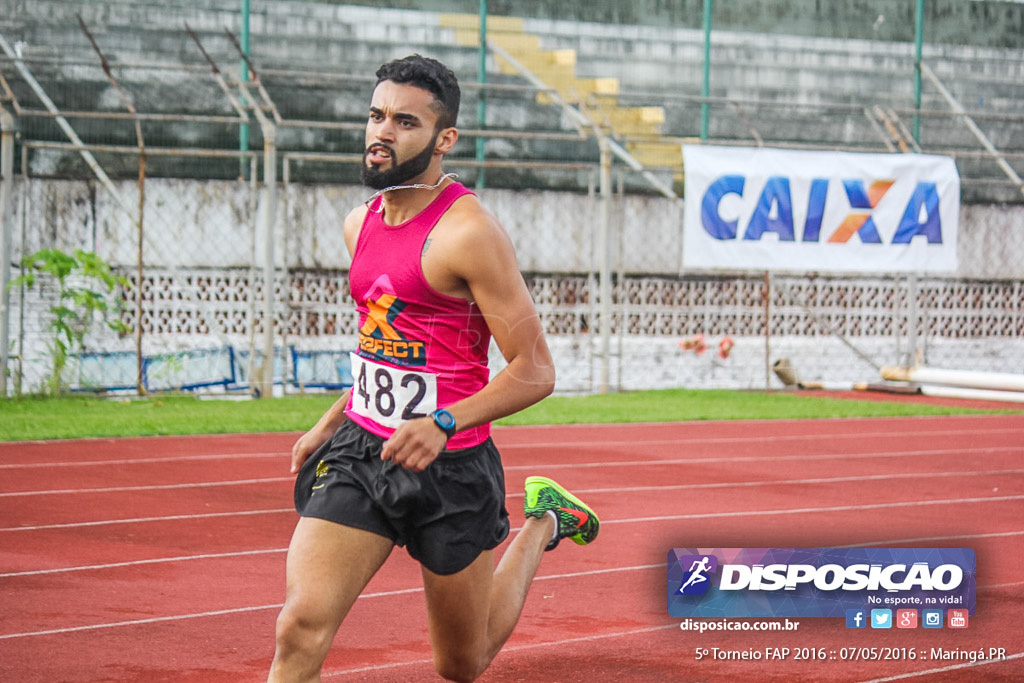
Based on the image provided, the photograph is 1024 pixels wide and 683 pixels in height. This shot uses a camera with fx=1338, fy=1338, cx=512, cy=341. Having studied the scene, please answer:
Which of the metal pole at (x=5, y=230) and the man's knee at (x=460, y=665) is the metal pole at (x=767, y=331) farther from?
the man's knee at (x=460, y=665)

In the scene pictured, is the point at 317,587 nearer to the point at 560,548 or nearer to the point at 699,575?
the point at 699,575

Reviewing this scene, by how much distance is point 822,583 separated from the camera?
495 cm

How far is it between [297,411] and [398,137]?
885 cm

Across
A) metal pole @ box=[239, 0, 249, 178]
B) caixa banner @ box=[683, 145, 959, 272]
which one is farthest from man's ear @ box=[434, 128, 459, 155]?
metal pole @ box=[239, 0, 249, 178]

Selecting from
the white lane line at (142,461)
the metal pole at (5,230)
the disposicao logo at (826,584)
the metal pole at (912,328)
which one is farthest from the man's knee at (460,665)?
the metal pole at (912,328)

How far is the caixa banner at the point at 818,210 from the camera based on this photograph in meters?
13.9

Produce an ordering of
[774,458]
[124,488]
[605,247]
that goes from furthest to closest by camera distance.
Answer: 1. [605,247]
2. [774,458]
3. [124,488]

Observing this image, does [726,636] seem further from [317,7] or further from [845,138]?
[845,138]

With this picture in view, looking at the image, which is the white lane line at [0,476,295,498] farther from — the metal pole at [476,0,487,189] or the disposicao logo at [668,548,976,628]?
the metal pole at [476,0,487,189]

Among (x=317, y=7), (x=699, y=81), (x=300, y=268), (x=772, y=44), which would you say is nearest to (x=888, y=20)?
(x=772, y=44)

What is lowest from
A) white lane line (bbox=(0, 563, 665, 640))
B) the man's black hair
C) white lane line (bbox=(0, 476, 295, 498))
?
white lane line (bbox=(0, 563, 665, 640))

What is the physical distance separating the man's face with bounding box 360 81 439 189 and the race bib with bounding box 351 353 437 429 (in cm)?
49

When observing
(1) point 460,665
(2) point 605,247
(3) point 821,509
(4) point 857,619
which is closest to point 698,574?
(4) point 857,619

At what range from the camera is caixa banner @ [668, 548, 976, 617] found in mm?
4832
